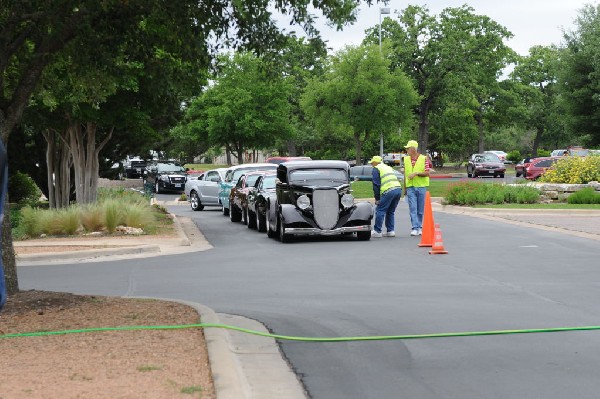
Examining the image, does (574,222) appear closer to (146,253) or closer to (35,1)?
(146,253)

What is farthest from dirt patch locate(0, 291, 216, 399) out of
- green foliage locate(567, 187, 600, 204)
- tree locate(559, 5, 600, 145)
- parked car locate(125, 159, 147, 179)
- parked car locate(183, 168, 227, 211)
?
parked car locate(125, 159, 147, 179)

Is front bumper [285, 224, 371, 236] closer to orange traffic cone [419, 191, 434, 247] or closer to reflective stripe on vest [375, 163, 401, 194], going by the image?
reflective stripe on vest [375, 163, 401, 194]

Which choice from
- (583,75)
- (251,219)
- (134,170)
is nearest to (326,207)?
(251,219)

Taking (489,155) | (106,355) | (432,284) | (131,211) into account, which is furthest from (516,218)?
Result: (489,155)

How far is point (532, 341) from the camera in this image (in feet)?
26.3

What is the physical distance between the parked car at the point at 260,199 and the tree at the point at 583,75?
26.4 meters

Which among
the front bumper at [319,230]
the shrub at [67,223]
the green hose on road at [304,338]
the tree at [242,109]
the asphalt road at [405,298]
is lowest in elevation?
the asphalt road at [405,298]

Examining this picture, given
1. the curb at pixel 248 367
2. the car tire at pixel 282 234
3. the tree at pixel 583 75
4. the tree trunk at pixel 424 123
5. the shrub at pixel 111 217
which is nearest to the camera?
the curb at pixel 248 367

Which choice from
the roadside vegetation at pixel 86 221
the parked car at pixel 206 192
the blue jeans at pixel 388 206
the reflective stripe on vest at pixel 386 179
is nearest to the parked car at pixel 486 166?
the parked car at pixel 206 192

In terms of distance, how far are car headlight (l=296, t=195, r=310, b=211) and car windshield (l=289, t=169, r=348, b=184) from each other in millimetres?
828

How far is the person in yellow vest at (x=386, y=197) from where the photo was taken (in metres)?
19.8

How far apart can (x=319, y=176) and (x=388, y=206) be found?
1.65 meters

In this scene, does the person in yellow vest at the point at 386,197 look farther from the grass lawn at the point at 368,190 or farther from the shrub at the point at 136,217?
the grass lawn at the point at 368,190

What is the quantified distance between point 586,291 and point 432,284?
200 centimetres
